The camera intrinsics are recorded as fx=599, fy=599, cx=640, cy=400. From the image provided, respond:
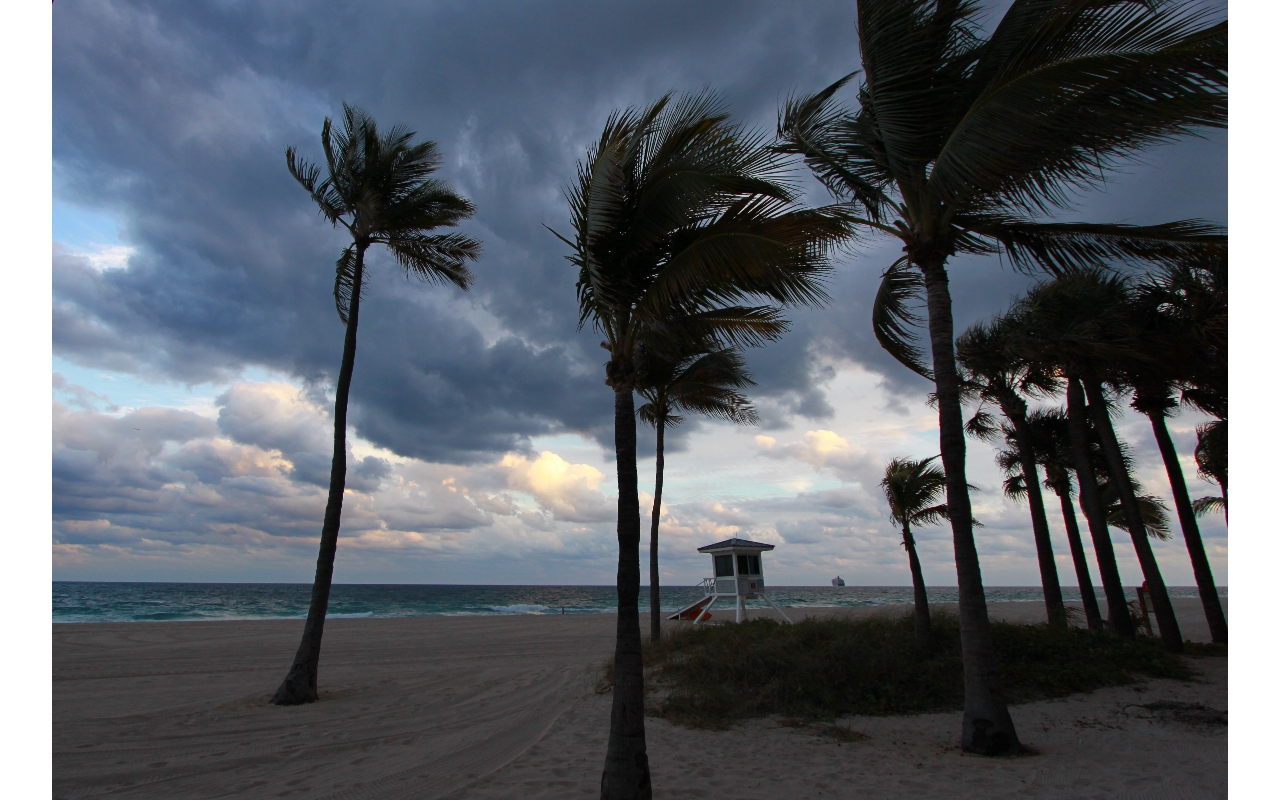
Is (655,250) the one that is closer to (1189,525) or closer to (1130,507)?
(1130,507)

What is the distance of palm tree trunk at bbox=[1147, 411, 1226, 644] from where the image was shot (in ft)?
48.9

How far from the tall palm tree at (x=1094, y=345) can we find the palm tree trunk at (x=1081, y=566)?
3.34ft

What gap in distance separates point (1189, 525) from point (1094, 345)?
292 inches

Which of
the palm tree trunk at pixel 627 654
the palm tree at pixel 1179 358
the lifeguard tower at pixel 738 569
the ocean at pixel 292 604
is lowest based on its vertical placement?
the ocean at pixel 292 604

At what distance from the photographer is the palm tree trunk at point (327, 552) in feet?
33.2

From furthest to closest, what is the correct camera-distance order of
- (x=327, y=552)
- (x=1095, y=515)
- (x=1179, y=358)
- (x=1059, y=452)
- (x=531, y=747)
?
(x=1059, y=452) → (x=1095, y=515) → (x=1179, y=358) → (x=327, y=552) → (x=531, y=747)

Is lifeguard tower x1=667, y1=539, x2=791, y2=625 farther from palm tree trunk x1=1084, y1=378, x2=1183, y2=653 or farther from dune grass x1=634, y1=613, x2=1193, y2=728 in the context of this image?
palm tree trunk x1=1084, y1=378, x2=1183, y2=653

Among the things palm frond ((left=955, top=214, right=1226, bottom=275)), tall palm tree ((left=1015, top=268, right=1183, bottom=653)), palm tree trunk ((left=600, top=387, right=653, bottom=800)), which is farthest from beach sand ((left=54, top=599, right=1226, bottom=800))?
palm frond ((left=955, top=214, right=1226, bottom=275))

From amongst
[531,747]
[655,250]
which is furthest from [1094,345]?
[531,747]

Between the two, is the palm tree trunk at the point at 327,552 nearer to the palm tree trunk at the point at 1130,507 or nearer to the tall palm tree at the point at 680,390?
the tall palm tree at the point at 680,390

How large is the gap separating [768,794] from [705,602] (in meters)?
23.9

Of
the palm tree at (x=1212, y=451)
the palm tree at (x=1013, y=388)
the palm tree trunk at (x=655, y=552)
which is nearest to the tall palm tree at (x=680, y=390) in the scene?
the palm tree trunk at (x=655, y=552)

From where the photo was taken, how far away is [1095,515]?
14172 mm

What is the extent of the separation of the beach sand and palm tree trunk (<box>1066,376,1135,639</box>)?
5.62ft
